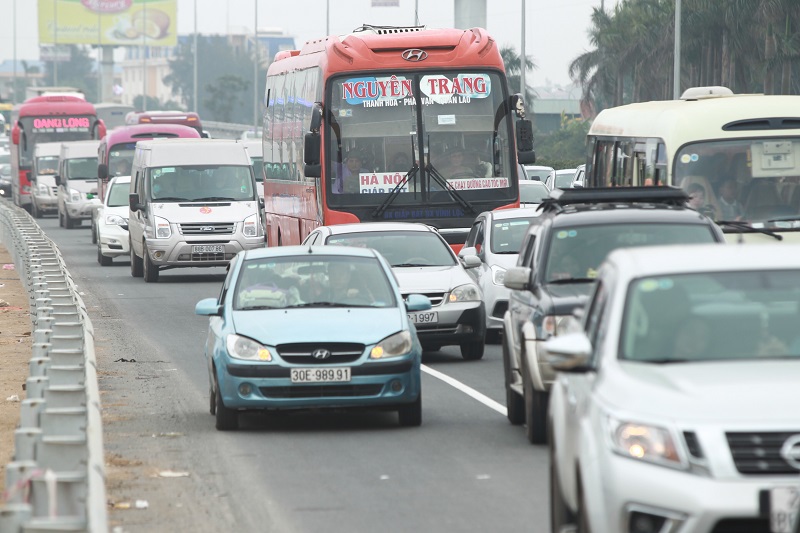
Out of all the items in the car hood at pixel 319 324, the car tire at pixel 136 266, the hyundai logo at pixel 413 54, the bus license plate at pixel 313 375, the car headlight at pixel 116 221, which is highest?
the hyundai logo at pixel 413 54

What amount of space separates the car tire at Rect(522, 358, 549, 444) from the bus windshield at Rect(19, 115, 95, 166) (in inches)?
2104

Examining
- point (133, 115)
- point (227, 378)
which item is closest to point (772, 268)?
point (227, 378)

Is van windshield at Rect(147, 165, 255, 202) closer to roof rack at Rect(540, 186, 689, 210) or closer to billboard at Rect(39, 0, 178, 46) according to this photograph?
roof rack at Rect(540, 186, 689, 210)

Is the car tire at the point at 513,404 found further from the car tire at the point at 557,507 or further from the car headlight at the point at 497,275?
the car headlight at the point at 497,275

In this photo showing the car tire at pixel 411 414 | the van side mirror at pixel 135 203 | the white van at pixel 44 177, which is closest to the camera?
the car tire at pixel 411 414

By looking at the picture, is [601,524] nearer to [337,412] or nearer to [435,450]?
[435,450]

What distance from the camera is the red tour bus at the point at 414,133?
23.4m

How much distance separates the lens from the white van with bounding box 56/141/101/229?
52062mm

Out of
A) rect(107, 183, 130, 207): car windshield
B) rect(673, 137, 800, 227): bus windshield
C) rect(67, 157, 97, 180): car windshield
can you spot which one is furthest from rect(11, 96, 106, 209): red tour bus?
rect(673, 137, 800, 227): bus windshield

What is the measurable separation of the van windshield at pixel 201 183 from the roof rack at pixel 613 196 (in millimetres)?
19079

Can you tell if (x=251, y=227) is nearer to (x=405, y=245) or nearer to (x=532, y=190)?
(x=532, y=190)

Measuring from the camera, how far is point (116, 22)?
488 ft

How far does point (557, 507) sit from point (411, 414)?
16.8 ft

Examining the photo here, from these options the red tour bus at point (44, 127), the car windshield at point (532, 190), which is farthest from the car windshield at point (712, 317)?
the red tour bus at point (44, 127)
